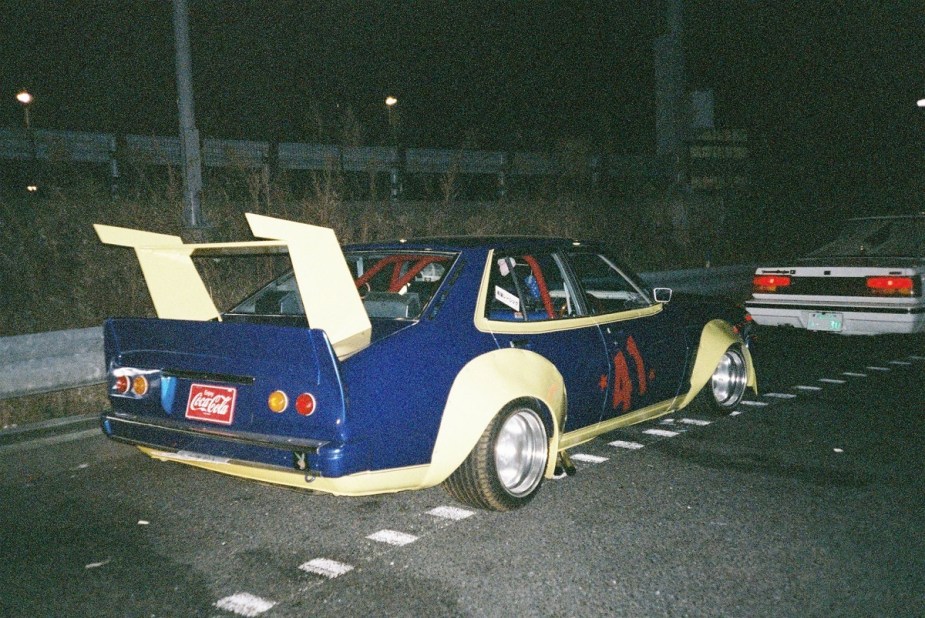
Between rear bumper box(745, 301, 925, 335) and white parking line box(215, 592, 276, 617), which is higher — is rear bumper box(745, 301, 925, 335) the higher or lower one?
the higher one

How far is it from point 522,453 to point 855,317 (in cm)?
620

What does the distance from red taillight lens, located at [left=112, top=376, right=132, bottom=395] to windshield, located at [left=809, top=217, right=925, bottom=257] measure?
868cm

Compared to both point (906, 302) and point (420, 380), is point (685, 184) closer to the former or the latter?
point (906, 302)

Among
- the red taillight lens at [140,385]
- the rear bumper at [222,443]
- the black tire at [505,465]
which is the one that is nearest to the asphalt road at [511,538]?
the black tire at [505,465]

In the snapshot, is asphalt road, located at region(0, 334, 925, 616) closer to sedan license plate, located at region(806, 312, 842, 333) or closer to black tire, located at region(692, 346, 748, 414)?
black tire, located at region(692, 346, 748, 414)

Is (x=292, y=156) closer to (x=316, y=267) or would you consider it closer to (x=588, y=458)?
(x=588, y=458)

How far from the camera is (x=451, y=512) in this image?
4500 millimetres

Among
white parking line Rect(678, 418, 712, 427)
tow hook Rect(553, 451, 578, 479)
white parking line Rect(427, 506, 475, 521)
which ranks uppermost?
tow hook Rect(553, 451, 578, 479)

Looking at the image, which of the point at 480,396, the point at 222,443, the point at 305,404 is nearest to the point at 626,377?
the point at 480,396

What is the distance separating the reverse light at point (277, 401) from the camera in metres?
3.72

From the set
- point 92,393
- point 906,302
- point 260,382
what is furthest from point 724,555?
point 906,302

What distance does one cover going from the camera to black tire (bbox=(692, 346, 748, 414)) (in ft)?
21.6

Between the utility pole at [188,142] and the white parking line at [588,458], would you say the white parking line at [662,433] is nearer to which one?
the white parking line at [588,458]

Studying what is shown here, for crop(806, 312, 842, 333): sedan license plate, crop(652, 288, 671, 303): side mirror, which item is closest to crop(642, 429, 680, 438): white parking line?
crop(652, 288, 671, 303): side mirror
